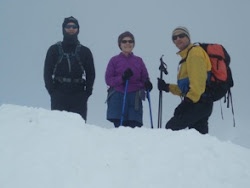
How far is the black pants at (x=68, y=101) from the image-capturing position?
7.15 meters

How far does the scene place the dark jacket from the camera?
284 inches

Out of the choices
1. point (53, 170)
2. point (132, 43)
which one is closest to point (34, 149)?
point (53, 170)

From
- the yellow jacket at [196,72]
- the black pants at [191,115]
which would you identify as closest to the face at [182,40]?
the yellow jacket at [196,72]

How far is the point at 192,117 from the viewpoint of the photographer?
6.32 metres

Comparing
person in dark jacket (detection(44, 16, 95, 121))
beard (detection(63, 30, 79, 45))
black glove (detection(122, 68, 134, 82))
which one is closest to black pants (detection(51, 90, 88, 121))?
person in dark jacket (detection(44, 16, 95, 121))

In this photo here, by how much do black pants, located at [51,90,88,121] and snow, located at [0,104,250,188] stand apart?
1.87 metres

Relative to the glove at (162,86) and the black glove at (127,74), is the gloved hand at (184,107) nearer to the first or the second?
the glove at (162,86)

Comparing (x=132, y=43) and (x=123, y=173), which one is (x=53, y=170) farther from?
(x=132, y=43)

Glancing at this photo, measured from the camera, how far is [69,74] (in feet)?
23.6

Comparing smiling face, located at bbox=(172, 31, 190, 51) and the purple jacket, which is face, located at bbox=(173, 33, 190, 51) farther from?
the purple jacket

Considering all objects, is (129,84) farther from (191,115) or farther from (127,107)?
(191,115)

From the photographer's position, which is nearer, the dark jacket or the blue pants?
the dark jacket

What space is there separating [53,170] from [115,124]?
3.75 metres

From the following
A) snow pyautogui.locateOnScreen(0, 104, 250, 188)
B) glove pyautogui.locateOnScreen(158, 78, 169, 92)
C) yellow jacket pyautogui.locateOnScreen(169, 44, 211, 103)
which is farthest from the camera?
glove pyautogui.locateOnScreen(158, 78, 169, 92)
